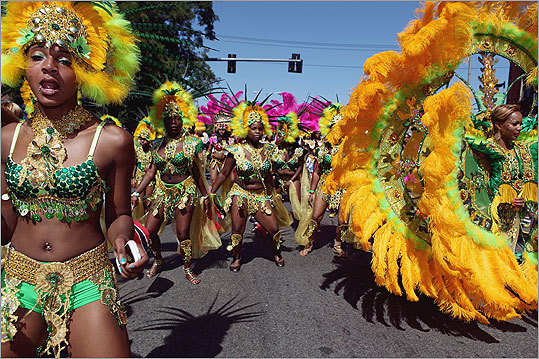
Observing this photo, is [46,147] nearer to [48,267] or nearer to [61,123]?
[61,123]

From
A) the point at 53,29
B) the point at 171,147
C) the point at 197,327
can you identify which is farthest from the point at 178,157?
the point at 53,29

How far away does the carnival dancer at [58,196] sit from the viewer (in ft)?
5.61

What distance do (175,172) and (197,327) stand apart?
80.8 inches

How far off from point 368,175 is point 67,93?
2724mm

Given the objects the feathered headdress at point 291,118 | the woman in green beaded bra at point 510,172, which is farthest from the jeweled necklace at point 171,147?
the woman in green beaded bra at point 510,172

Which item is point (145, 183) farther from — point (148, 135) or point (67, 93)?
point (67, 93)

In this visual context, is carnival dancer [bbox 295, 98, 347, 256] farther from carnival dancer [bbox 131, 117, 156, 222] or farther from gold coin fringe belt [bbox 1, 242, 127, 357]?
gold coin fringe belt [bbox 1, 242, 127, 357]

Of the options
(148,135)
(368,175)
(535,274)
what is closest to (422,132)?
(368,175)

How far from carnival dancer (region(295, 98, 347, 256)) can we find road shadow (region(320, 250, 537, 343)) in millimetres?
995

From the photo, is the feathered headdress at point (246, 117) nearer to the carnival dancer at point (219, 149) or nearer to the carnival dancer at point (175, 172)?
the carnival dancer at point (175, 172)

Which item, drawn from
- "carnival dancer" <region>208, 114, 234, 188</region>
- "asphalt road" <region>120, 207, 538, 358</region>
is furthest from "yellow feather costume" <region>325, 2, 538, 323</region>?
"carnival dancer" <region>208, 114, 234, 188</region>

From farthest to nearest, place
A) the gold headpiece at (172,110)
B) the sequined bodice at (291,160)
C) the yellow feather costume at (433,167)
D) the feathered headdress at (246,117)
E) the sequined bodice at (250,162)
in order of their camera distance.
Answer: the sequined bodice at (291,160) < the feathered headdress at (246,117) < the sequined bodice at (250,162) < the gold headpiece at (172,110) < the yellow feather costume at (433,167)

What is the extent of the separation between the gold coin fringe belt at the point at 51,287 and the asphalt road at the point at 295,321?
142cm

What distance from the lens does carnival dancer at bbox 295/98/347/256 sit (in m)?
5.92
